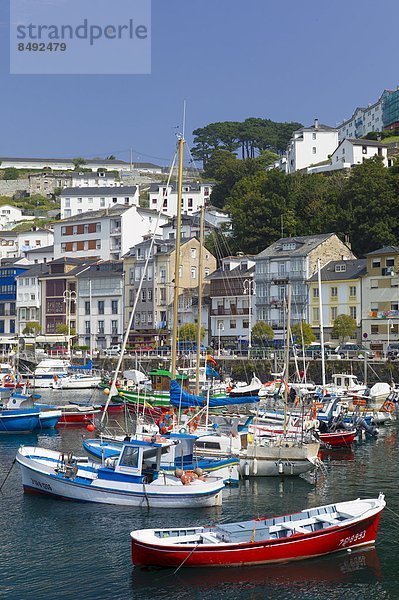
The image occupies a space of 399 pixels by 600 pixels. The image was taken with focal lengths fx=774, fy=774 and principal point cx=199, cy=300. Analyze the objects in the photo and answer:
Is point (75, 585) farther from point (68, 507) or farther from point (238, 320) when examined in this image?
point (238, 320)

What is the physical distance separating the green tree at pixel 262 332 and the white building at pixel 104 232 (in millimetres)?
32645

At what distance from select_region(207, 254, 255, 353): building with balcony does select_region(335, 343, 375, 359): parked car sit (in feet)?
49.8

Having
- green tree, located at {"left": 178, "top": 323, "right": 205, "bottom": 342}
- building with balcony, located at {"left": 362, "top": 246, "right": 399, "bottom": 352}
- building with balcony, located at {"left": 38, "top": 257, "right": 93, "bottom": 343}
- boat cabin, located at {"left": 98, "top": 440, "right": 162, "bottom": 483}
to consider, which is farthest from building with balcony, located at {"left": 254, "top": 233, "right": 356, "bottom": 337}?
boat cabin, located at {"left": 98, "top": 440, "right": 162, "bottom": 483}

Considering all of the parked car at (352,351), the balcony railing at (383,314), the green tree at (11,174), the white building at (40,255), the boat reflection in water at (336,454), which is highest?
the green tree at (11,174)

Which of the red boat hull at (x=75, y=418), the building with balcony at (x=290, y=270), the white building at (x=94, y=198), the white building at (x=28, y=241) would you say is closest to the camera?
the red boat hull at (x=75, y=418)

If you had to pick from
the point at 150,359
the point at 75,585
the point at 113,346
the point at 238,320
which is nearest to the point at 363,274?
the point at 238,320

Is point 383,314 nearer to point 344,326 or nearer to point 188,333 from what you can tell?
point 344,326

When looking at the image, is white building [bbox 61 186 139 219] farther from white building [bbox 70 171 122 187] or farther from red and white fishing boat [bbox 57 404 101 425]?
red and white fishing boat [bbox 57 404 101 425]

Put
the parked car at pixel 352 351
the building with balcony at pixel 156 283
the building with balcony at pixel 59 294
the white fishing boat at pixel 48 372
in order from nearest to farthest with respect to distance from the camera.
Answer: the parked car at pixel 352 351, the white fishing boat at pixel 48 372, the building with balcony at pixel 156 283, the building with balcony at pixel 59 294

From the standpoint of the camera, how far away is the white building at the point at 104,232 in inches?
4387

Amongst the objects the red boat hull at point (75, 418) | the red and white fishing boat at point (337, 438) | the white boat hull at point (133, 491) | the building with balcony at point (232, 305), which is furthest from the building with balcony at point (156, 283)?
the white boat hull at point (133, 491)

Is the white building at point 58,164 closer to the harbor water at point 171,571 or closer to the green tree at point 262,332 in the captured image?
the green tree at point 262,332

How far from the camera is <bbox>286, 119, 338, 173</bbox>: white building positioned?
13612 cm

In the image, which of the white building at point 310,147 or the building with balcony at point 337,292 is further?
the white building at point 310,147
